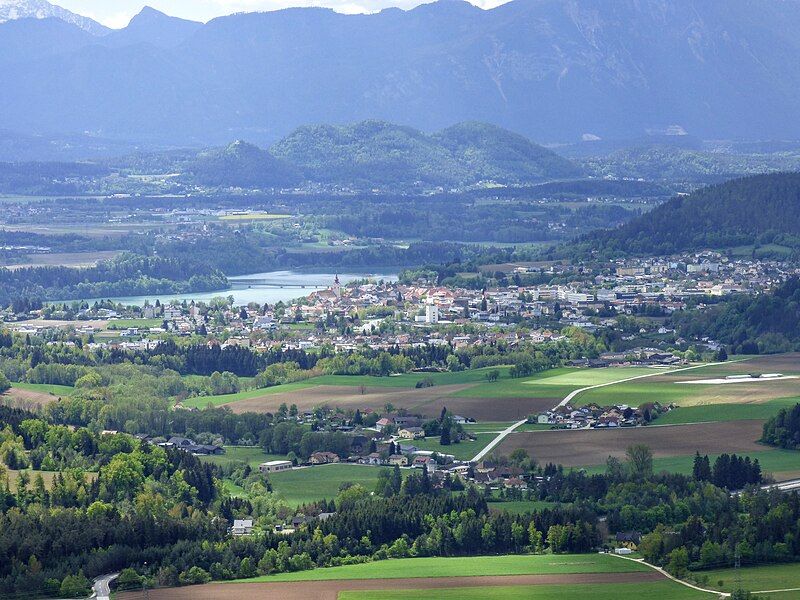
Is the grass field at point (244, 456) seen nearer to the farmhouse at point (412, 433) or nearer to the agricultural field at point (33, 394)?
the farmhouse at point (412, 433)

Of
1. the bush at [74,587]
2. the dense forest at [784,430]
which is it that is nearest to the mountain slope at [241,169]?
the dense forest at [784,430]

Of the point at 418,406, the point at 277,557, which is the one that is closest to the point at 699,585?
the point at 277,557

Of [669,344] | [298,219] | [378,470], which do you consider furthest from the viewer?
[298,219]

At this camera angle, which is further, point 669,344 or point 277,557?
point 669,344

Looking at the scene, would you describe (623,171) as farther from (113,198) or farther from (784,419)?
(784,419)

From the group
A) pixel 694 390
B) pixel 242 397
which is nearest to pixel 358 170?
pixel 242 397

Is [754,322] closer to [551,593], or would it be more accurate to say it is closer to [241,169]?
[551,593]

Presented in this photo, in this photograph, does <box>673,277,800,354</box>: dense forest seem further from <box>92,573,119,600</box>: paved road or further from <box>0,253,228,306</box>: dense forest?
<box>92,573,119,600</box>: paved road
